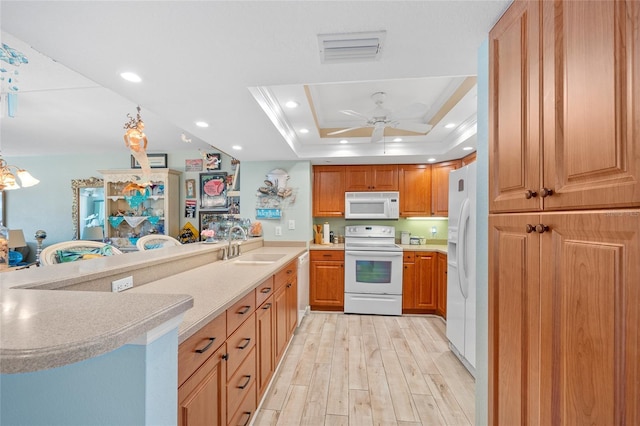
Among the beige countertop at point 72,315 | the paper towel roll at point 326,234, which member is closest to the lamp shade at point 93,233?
the paper towel roll at point 326,234

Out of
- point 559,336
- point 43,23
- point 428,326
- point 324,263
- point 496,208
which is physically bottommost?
point 428,326

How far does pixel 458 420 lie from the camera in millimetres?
1755

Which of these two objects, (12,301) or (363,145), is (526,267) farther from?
(363,145)

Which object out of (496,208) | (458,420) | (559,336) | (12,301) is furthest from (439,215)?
(12,301)

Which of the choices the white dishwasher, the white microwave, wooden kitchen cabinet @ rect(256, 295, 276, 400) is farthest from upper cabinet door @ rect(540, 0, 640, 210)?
the white microwave

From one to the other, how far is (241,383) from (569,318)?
58.7 inches

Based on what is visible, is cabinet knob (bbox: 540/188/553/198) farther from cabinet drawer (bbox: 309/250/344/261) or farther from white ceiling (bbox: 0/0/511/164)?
cabinet drawer (bbox: 309/250/344/261)

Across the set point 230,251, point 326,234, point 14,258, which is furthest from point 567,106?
point 14,258

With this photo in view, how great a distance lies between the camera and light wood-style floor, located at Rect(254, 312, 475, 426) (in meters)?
1.79

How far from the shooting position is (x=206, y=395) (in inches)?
43.8

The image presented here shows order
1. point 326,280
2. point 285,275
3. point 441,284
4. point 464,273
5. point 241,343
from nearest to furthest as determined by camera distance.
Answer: point 241,343 → point 464,273 → point 285,275 → point 441,284 → point 326,280

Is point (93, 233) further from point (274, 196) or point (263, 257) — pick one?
point (263, 257)

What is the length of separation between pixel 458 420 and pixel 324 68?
236cm

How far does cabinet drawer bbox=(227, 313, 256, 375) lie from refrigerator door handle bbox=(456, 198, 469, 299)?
1824 mm
